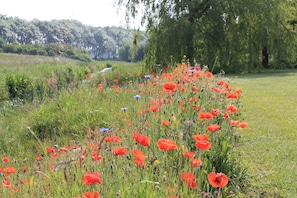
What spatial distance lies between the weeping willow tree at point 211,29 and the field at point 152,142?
15.5 ft

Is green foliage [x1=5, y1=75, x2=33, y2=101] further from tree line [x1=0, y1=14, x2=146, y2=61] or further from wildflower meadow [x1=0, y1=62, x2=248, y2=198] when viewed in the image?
wildflower meadow [x1=0, y1=62, x2=248, y2=198]

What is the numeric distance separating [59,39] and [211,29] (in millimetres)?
7466

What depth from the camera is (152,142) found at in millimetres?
2471

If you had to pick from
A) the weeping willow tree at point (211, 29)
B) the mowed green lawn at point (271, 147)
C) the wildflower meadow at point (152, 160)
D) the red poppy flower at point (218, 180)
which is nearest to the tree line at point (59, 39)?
the weeping willow tree at point (211, 29)

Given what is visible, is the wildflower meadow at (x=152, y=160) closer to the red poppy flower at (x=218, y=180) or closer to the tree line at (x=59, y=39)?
the red poppy flower at (x=218, y=180)

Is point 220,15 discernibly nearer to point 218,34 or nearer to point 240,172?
point 218,34

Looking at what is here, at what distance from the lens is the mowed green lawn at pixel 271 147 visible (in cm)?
263

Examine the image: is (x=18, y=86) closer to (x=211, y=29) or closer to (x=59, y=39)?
(x=59, y=39)

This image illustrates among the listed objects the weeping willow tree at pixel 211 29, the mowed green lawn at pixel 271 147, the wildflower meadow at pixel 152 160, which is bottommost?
the mowed green lawn at pixel 271 147

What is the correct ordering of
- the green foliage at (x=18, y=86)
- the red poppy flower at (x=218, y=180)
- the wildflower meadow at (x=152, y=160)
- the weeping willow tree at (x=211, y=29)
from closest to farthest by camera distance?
the red poppy flower at (x=218, y=180)
the wildflower meadow at (x=152, y=160)
the green foliage at (x=18, y=86)
the weeping willow tree at (x=211, y=29)

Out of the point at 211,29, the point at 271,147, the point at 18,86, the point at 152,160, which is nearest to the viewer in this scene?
the point at 152,160

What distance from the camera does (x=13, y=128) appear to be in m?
5.39

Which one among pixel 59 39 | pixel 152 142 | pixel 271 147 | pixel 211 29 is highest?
pixel 211 29

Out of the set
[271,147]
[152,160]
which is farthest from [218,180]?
[271,147]
